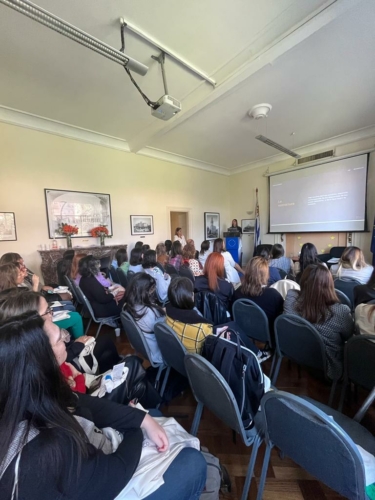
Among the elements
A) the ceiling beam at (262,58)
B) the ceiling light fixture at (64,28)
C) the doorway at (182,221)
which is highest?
the ceiling beam at (262,58)

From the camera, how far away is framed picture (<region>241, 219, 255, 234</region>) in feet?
27.5

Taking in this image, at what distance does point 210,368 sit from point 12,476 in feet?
2.41

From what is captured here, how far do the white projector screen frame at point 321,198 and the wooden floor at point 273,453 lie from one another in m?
5.57

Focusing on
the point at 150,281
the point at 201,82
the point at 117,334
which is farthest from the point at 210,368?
the point at 201,82

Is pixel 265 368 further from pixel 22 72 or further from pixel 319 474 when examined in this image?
pixel 22 72

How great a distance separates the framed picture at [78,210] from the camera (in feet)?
16.4

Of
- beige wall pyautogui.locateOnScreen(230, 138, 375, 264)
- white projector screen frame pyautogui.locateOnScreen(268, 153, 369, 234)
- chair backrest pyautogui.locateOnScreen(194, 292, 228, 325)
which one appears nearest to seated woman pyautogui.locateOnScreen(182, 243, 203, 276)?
chair backrest pyautogui.locateOnScreen(194, 292, 228, 325)

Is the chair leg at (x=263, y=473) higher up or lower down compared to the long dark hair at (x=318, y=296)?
lower down

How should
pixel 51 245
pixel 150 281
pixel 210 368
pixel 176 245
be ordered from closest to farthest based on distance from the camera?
1. pixel 210 368
2. pixel 150 281
3. pixel 176 245
4. pixel 51 245

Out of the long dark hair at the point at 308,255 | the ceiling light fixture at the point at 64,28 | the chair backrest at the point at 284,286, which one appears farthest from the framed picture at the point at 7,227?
the long dark hair at the point at 308,255

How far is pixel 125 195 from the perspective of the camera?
6.13 m

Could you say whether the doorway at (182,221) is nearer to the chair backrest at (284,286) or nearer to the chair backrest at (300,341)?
the chair backrest at (284,286)

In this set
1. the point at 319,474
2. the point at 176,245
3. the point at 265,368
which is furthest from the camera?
the point at 176,245

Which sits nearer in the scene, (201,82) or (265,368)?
(265,368)
